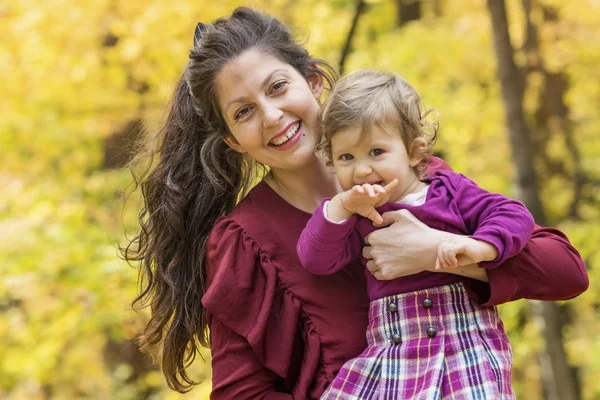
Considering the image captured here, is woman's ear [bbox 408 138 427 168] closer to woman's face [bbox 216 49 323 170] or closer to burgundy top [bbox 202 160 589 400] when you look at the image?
burgundy top [bbox 202 160 589 400]

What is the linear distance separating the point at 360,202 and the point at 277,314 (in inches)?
17.1

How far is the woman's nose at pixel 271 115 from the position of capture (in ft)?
6.75

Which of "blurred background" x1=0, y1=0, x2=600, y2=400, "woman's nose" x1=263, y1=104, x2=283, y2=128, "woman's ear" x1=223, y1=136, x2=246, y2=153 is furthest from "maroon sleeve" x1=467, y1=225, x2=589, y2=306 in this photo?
"blurred background" x1=0, y1=0, x2=600, y2=400

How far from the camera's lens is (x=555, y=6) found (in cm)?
661

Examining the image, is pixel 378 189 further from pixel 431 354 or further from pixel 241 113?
pixel 241 113

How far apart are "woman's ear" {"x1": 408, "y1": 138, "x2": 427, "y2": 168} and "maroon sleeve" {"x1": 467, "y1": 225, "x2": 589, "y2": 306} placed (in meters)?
0.31

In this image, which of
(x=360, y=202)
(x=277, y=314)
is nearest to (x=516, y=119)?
(x=277, y=314)

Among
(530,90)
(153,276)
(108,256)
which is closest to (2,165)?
(108,256)

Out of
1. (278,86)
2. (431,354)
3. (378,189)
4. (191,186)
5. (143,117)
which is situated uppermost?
(278,86)

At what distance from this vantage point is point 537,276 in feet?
6.14

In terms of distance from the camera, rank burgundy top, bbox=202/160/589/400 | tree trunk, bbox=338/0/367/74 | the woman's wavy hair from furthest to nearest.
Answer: tree trunk, bbox=338/0/367/74 < the woman's wavy hair < burgundy top, bbox=202/160/589/400

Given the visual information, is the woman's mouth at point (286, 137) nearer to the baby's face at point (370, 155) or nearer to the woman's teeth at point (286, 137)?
the woman's teeth at point (286, 137)

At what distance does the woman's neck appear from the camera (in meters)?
2.23

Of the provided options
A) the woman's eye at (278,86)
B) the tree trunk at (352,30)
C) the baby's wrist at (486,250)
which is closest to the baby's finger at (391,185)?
the baby's wrist at (486,250)
